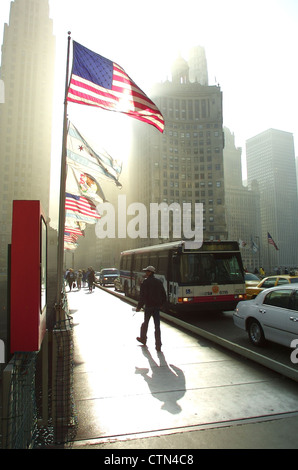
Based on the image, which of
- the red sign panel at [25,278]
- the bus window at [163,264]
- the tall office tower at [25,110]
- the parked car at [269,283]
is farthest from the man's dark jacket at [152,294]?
the tall office tower at [25,110]

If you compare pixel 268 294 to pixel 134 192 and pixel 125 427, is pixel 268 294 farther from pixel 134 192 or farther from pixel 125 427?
pixel 134 192

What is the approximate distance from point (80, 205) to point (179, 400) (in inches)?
486

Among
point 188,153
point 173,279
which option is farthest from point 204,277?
point 188,153

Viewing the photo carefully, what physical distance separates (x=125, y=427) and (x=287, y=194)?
215m

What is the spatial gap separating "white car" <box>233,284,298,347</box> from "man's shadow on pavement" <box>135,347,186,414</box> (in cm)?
230

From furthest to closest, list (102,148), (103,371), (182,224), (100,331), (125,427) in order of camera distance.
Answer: (182,224) < (102,148) < (100,331) < (103,371) < (125,427)

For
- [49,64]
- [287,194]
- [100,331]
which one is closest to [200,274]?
[100,331]

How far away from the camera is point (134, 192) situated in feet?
420

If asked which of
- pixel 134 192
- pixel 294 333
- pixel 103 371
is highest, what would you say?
pixel 134 192

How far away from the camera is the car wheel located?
752cm

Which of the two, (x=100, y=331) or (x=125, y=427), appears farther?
(x=100, y=331)

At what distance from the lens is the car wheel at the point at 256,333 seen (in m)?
7.52

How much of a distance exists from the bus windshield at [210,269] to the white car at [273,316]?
3383mm

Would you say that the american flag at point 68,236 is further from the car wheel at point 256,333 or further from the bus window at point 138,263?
the car wheel at point 256,333
